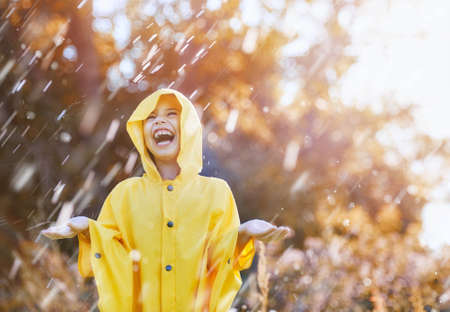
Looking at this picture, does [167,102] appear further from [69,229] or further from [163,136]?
[69,229]

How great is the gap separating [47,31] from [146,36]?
1.49 metres

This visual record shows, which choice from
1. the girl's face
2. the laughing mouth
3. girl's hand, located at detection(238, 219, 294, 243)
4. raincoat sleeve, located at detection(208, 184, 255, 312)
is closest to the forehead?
the girl's face

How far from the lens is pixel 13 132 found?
6.90 meters

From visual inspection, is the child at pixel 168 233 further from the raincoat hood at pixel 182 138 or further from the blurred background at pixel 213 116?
the blurred background at pixel 213 116

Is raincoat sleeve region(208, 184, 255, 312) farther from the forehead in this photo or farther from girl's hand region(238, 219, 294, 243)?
the forehead

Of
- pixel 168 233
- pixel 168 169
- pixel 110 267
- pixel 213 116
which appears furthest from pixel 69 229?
pixel 213 116

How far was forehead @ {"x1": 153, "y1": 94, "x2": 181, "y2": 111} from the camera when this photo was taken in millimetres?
2385

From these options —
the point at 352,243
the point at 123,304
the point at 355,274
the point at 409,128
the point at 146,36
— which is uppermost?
the point at 123,304

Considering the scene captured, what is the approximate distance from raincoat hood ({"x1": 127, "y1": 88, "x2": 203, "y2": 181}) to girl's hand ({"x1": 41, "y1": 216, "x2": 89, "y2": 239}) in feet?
1.40

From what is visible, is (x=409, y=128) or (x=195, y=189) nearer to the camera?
(x=195, y=189)

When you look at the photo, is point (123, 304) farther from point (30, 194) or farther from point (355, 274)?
point (30, 194)

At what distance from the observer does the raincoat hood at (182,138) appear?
90.4 inches

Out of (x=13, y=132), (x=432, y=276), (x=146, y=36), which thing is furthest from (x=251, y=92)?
(x=432, y=276)

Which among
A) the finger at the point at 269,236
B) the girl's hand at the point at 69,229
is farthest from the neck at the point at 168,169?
the finger at the point at 269,236
